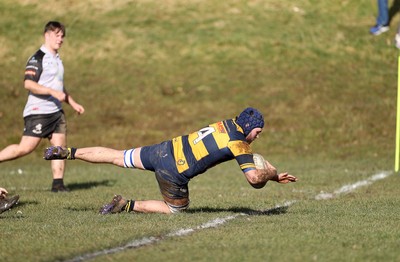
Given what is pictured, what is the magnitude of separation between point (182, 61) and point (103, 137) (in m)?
5.10

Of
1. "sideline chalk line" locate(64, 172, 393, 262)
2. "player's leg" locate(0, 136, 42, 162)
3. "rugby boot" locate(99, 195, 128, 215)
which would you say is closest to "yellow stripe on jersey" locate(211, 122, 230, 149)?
"sideline chalk line" locate(64, 172, 393, 262)

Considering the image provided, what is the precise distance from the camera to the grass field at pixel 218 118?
27.0 feet

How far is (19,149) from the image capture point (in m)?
13.1

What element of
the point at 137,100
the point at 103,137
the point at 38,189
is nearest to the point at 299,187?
the point at 38,189

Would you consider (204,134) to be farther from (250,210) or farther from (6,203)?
(6,203)

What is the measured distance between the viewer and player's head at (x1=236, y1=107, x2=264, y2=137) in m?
9.69

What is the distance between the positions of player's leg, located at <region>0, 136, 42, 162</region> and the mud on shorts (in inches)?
135

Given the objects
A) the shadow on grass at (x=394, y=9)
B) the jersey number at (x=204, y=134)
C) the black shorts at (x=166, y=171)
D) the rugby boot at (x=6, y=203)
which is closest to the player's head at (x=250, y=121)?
the jersey number at (x=204, y=134)

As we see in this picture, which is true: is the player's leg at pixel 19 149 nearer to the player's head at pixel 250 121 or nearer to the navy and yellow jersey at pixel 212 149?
the navy and yellow jersey at pixel 212 149

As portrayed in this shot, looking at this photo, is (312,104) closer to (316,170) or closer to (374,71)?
(374,71)

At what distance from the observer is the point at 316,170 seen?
17250mm

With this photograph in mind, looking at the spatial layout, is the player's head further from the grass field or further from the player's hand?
the grass field

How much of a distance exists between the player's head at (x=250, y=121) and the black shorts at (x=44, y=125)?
4505 mm

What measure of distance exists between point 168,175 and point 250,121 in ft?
3.64
